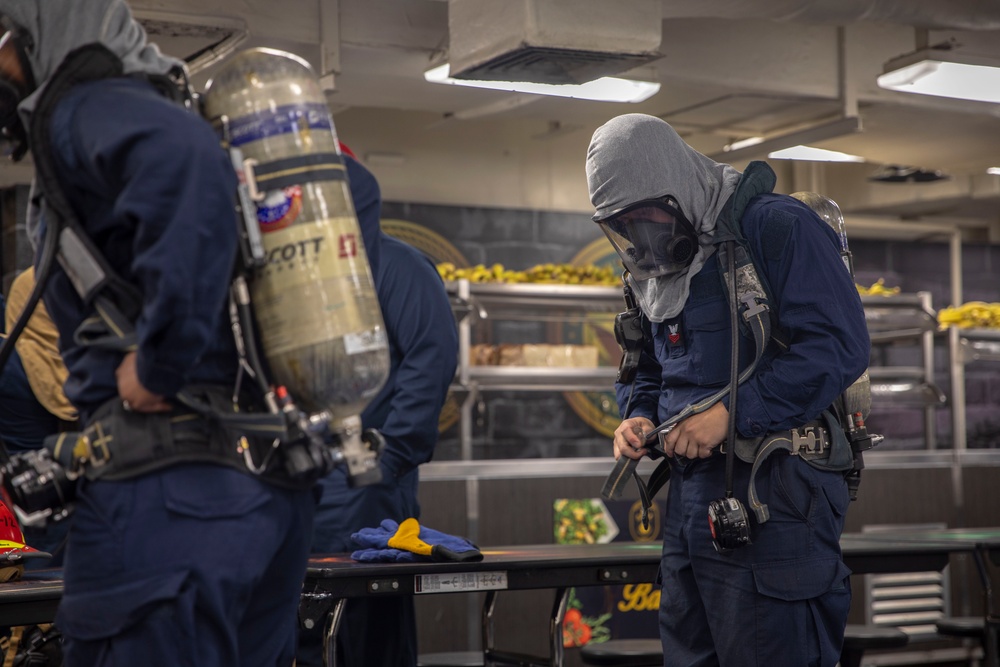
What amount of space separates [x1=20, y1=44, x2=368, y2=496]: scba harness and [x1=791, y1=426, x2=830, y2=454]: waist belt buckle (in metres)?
1.32

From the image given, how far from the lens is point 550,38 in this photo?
435cm

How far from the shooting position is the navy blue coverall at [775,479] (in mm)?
2666

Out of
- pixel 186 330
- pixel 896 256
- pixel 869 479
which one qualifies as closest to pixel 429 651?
pixel 869 479

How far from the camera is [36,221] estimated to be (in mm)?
1911

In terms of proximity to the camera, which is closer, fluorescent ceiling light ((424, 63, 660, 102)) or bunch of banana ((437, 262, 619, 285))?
fluorescent ceiling light ((424, 63, 660, 102))

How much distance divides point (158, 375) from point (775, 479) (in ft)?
5.07

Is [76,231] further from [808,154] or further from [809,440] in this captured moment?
[808,154]

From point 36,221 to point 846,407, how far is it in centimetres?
201

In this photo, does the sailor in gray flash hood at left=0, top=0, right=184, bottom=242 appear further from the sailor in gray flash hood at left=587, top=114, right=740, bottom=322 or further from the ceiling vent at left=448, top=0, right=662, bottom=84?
the ceiling vent at left=448, top=0, right=662, bottom=84

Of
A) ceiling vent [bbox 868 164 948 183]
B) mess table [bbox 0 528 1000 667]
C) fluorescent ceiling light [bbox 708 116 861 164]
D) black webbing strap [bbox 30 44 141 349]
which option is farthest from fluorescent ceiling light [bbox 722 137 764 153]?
black webbing strap [bbox 30 44 141 349]

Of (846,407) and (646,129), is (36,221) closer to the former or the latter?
(646,129)

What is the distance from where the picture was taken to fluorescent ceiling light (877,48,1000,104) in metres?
5.54

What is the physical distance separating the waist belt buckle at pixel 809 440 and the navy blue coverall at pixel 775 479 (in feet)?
0.12

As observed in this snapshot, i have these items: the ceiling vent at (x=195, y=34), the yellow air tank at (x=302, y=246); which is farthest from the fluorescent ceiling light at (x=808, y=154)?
the yellow air tank at (x=302, y=246)
